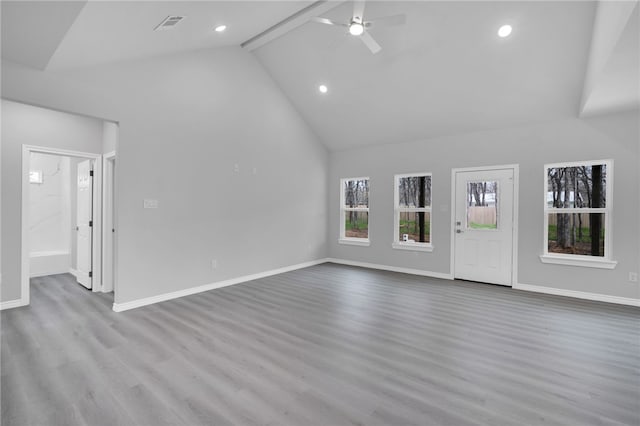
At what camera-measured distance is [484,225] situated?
17.5 feet

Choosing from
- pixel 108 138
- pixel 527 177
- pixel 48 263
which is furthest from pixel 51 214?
pixel 527 177

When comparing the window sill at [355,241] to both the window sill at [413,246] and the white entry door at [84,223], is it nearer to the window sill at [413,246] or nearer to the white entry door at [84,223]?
the window sill at [413,246]

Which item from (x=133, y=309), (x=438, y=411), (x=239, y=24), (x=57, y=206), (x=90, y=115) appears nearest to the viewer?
(x=438, y=411)

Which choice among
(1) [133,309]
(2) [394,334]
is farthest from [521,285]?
(1) [133,309]

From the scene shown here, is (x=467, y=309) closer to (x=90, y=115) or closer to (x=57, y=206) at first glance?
(x=90, y=115)

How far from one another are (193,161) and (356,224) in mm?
3987

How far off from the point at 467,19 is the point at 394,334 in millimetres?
3931

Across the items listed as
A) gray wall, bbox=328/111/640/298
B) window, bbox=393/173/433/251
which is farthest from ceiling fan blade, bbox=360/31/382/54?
window, bbox=393/173/433/251

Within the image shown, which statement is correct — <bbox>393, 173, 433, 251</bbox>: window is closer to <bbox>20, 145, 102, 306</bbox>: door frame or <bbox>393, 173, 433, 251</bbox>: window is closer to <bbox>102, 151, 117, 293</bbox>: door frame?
<bbox>102, 151, 117, 293</bbox>: door frame

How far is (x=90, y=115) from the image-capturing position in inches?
137

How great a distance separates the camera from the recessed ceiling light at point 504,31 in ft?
12.3

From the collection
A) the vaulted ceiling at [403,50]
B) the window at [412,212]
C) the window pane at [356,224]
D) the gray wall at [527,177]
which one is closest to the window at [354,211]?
the window pane at [356,224]

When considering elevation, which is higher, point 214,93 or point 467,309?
point 214,93

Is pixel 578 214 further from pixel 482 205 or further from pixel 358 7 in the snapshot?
pixel 358 7
